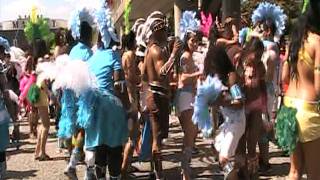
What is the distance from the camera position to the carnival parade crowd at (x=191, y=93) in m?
4.31

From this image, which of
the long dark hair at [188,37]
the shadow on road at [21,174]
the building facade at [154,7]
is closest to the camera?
the long dark hair at [188,37]

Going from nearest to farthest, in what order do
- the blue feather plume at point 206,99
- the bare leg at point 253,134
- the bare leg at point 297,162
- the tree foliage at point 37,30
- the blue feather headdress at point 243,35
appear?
the bare leg at point 297,162
the blue feather plume at point 206,99
the bare leg at point 253,134
the blue feather headdress at point 243,35
the tree foliage at point 37,30

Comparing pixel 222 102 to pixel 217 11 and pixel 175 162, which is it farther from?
pixel 217 11

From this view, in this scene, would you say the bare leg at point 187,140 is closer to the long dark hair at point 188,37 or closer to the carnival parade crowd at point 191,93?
the carnival parade crowd at point 191,93

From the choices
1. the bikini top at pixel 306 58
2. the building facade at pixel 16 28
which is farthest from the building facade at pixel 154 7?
the bikini top at pixel 306 58

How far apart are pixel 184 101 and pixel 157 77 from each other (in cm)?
44

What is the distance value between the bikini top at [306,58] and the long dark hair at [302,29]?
0.11 feet

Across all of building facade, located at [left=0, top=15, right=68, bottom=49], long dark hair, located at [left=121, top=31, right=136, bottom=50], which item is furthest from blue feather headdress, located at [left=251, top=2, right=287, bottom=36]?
building facade, located at [left=0, top=15, right=68, bottom=49]

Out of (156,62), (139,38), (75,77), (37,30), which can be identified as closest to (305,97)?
(75,77)

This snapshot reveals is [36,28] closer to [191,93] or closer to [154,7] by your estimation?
[191,93]

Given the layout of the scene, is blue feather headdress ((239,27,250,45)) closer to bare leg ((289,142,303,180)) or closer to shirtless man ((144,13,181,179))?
shirtless man ((144,13,181,179))

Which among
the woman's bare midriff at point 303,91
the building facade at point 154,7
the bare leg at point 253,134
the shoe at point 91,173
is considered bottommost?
the shoe at point 91,173

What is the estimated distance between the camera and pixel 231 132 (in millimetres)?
A: 5613

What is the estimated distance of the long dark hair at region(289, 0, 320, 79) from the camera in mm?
4195
